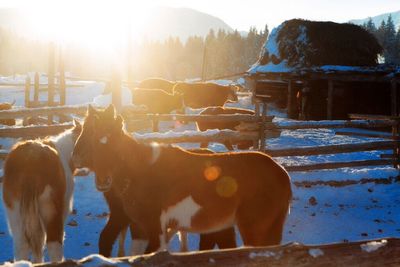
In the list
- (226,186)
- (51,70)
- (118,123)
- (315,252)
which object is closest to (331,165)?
(226,186)

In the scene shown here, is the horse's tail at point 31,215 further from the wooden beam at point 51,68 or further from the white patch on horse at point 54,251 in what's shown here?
the wooden beam at point 51,68

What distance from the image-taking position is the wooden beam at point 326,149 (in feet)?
32.5

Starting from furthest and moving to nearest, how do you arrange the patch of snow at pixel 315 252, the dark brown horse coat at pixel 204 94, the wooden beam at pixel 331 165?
the dark brown horse coat at pixel 204 94
the wooden beam at pixel 331 165
the patch of snow at pixel 315 252

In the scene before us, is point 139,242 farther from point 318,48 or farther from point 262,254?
point 318,48

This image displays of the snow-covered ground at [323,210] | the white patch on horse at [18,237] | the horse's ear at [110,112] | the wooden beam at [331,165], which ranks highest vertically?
the horse's ear at [110,112]

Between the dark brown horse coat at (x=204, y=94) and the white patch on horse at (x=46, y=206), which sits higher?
the dark brown horse coat at (x=204, y=94)

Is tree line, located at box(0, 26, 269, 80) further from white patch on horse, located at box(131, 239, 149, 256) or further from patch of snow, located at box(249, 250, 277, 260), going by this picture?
patch of snow, located at box(249, 250, 277, 260)

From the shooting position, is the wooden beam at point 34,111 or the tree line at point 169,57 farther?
the tree line at point 169,57

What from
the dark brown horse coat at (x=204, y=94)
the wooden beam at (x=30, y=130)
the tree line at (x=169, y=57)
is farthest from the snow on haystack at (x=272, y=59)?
the tree line at (x=169, y=57)

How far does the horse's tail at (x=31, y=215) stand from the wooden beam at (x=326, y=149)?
627 centimetres

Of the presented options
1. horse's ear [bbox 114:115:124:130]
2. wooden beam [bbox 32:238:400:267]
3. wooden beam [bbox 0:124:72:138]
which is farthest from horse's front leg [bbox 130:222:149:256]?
wooden beam [bbox 0:124:72:138]

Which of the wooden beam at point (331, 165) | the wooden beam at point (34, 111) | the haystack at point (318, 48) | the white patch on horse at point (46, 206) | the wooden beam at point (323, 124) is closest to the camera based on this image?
the white patch on horse at point (46, 206)

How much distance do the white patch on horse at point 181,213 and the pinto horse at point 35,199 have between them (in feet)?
4.10

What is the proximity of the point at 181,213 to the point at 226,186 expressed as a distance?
22.1 inches
